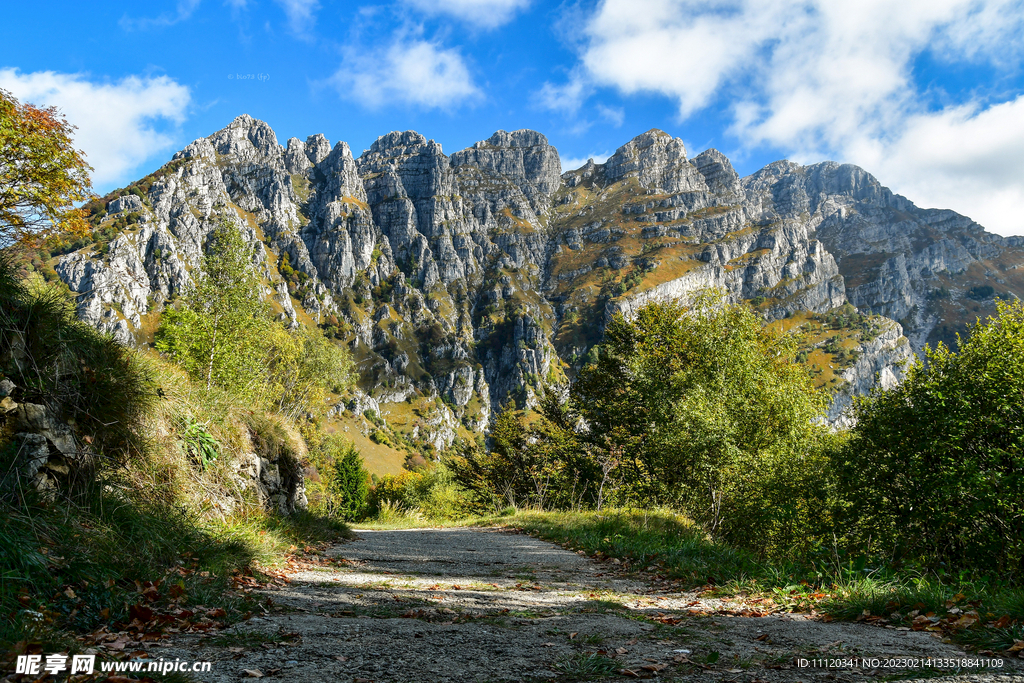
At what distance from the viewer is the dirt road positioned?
3113 mm

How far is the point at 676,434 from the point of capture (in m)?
16.4

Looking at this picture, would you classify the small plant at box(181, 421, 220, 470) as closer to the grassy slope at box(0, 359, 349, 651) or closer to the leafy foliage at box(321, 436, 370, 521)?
the grassy slope at box(0, 359, 349, 651)

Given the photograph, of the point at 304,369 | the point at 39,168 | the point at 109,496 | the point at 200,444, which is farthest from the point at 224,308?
the point at 304,369

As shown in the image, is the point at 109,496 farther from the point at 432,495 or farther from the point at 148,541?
the point at 432,495

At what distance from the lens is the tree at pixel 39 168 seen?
46.4 feet

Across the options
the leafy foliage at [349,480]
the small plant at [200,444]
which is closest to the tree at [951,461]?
the small plant at [200,444]

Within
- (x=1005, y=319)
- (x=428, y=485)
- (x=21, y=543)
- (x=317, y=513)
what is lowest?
(x=428, y=485)

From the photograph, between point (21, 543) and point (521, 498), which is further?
point (521, 498)

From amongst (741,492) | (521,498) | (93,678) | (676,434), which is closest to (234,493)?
(93,678)

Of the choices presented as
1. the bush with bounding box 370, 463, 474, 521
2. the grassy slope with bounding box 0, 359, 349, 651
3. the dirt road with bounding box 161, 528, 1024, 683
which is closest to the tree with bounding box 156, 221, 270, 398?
the grassy slope with bounding box 0, 359, 349, 651

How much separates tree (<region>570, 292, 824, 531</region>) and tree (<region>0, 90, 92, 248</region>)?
817 inches

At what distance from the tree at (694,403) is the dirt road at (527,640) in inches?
393

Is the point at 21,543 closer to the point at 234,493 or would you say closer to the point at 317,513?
the point at 234,493

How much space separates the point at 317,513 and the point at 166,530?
346 inches
